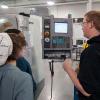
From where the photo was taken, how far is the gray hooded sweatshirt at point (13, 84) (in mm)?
1293

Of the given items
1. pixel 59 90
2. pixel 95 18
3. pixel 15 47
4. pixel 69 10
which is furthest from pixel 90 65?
pixel 69 10

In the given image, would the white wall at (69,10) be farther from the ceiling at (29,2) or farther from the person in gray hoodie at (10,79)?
the person in gray hoodie at (10,79)

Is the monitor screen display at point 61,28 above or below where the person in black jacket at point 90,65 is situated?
above

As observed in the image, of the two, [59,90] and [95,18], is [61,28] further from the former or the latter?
[59,90]

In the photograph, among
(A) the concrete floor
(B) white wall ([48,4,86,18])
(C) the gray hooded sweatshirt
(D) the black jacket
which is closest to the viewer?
(C) the gray hooded sweatshirt

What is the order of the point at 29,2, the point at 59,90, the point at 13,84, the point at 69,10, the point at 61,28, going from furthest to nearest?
Answer: 1. the point at 69,10
2. the point at 29,2
3. the point at 59,90
4. the point at 61,28
5. the point at 13,84

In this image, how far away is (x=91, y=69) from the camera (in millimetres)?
1765

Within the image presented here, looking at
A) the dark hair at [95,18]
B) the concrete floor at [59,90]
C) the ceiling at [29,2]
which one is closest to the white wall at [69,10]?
the ceiling at [29,2]

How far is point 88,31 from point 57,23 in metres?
1.63

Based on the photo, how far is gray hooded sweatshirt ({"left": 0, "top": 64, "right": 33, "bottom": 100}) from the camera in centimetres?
129

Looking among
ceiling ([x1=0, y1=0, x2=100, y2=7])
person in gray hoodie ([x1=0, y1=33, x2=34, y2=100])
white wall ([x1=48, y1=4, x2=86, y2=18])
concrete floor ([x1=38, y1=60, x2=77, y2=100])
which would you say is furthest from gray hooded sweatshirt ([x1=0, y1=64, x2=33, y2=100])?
white wall ([x1=48, y1=4, x2=86, y2=18])

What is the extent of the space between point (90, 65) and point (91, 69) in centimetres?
3

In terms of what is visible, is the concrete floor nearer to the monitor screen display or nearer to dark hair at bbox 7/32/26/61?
the monitor screen display

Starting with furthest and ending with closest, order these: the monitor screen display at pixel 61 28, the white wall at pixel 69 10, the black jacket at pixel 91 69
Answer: the white wall at pixel 69 10
the monitor screen display at pixel 61 28
the black jacket at pixel 91 69
